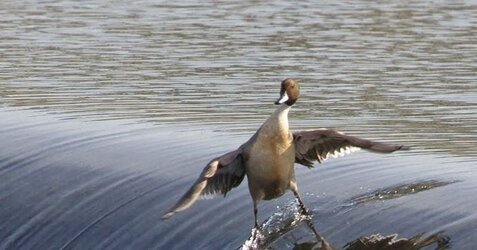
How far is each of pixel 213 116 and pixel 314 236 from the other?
4.30m

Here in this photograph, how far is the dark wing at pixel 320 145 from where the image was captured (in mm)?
9524

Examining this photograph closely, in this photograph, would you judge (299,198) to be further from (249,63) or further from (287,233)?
(249,63)

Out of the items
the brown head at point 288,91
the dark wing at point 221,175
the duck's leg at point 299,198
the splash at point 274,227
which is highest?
the brown head at point 288,91

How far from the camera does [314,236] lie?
9594 millimetres

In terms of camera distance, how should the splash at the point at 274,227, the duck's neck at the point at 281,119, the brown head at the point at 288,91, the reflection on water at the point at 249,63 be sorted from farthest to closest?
the reflection on water at the point at 249,63
the splash at the point at 274,227
the duck's neck at the point at 281,119
the brown head at the point at 288,91

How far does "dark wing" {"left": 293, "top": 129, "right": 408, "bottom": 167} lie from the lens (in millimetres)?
9524

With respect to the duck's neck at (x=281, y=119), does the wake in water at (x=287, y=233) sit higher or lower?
lower

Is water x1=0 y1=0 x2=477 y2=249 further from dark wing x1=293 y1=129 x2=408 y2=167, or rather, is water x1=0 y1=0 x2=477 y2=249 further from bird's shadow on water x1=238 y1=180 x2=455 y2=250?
dark wing x1=293 y1=129 x2=408 y2=167

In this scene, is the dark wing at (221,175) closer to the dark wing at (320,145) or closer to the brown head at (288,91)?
the dark wing at (320,145)

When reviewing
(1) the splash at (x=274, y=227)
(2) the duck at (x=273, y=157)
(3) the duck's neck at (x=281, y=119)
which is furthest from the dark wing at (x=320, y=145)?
(1) the splash at (x=274, y=227)

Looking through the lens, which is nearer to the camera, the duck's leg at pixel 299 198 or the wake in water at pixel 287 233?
the wake in water at pixel 287 233

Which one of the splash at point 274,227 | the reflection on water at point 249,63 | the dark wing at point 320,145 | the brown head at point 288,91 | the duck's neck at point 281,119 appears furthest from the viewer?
the reflection on water at point 249,63

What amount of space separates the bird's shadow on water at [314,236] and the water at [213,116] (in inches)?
1.5

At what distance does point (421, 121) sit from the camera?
1312cm
